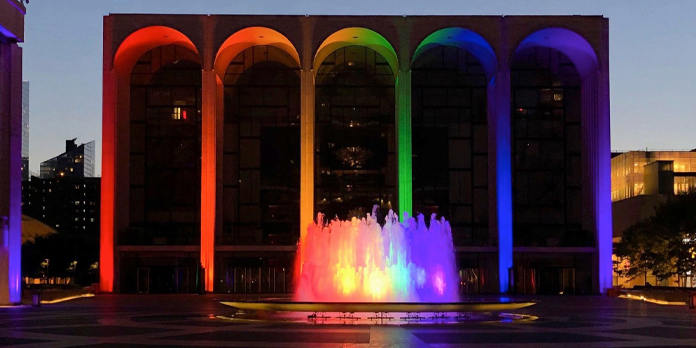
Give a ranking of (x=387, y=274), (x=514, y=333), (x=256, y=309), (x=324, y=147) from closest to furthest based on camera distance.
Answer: (x=514, y=333)
(x=256, y=309)
(x=387, y=274)
(x=324, y=147)

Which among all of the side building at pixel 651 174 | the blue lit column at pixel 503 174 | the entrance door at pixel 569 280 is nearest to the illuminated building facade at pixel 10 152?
the blue lit column at pixel 503 174

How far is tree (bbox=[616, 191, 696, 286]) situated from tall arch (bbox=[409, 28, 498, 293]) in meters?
9.49

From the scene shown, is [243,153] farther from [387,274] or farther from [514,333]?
[514,333]

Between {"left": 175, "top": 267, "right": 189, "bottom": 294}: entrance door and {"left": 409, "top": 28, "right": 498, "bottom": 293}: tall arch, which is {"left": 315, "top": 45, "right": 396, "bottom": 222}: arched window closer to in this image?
{"left": 409, "top": 28, "right": 498, "bottom": 293}: tall arch

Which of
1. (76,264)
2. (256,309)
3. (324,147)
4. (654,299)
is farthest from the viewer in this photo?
(76,264)

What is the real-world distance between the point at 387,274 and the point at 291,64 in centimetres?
2317

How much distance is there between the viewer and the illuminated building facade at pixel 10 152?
32.6 m

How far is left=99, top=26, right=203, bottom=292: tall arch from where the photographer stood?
160 ft

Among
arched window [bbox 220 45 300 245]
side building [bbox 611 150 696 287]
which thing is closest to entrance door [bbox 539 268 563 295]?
arched window [bbox 220 45 300 245]

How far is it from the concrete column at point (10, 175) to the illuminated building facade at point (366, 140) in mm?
15884

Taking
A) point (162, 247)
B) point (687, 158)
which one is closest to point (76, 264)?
point (162, 247)

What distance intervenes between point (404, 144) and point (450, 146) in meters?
4.23

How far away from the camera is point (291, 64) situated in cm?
5306

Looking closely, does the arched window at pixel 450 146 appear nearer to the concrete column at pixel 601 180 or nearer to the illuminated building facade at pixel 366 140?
the illuminated building facade at pixel 366 140
